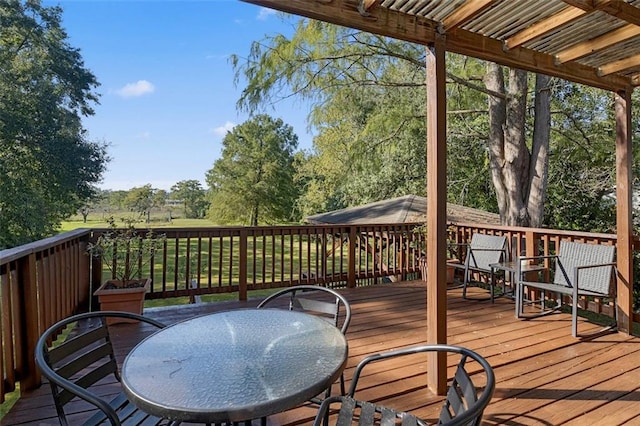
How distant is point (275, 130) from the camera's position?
18.5 m

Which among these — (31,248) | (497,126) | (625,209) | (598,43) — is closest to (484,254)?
(625,209)

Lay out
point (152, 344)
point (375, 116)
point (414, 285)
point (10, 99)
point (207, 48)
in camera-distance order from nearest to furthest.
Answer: point (152, 344) < point (414, 285) < point (375, 116) < point (207, 48) < point (10, 99)

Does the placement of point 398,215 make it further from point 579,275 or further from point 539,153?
point 579,275

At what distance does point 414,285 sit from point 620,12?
409 cm

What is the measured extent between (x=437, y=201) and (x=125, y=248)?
3.28m

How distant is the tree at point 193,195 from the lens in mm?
16703

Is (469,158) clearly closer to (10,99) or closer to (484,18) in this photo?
(484,18)

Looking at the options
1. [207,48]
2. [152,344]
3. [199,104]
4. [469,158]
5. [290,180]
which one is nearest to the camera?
[152,344]

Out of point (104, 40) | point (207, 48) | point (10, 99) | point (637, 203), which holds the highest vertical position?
point (104, 40)

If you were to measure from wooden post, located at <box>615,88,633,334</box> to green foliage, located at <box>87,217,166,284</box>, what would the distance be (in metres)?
4.86

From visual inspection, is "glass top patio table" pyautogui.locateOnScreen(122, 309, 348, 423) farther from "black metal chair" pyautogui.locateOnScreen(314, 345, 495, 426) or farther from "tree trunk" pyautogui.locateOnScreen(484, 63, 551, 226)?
"tree trunk" pyautogui.locateOnScreen(484, 63, 551, 226)

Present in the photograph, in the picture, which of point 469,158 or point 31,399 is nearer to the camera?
point 31,399

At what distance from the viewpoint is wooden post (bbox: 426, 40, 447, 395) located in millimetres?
2447

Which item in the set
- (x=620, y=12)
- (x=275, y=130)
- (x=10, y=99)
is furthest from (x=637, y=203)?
(x=10, y=99)
